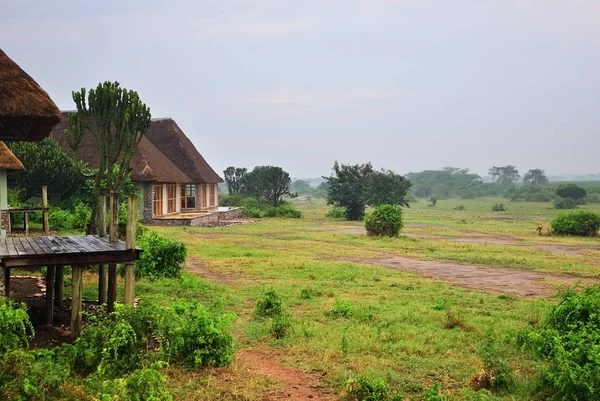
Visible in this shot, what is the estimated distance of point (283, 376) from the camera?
651cm

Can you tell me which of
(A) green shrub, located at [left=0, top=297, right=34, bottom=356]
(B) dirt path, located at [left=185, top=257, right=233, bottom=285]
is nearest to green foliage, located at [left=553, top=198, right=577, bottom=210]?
(B) dirt path, located at [left=185, top=257, right=233, bottom=285]

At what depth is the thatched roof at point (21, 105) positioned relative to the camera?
8.18 meters

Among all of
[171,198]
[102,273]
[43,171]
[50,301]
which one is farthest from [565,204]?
[50,301]

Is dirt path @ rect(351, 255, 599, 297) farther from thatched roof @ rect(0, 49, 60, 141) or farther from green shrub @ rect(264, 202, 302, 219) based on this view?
green shrub @ rect(264, 202, 302, 219)

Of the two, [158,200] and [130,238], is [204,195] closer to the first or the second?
[158,200]

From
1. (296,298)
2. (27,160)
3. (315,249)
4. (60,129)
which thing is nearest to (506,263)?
(315,249)

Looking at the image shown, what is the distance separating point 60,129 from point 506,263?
82.4ft

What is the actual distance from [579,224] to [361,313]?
Result: 78.7 feet

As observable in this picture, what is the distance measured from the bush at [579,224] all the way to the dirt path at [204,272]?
21.6 meters

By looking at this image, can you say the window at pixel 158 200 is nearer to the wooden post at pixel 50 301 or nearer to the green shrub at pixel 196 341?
the wooden post at pixel 50 301

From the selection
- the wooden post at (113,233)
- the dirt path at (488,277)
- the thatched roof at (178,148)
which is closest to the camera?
the wooden post at (113,233)

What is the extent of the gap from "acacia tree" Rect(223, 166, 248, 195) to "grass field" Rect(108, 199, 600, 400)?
33952 mm

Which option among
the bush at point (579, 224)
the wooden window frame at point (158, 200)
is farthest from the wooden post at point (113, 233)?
the bush at point (579, 224)

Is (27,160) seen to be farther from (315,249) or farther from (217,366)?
(217,366)
